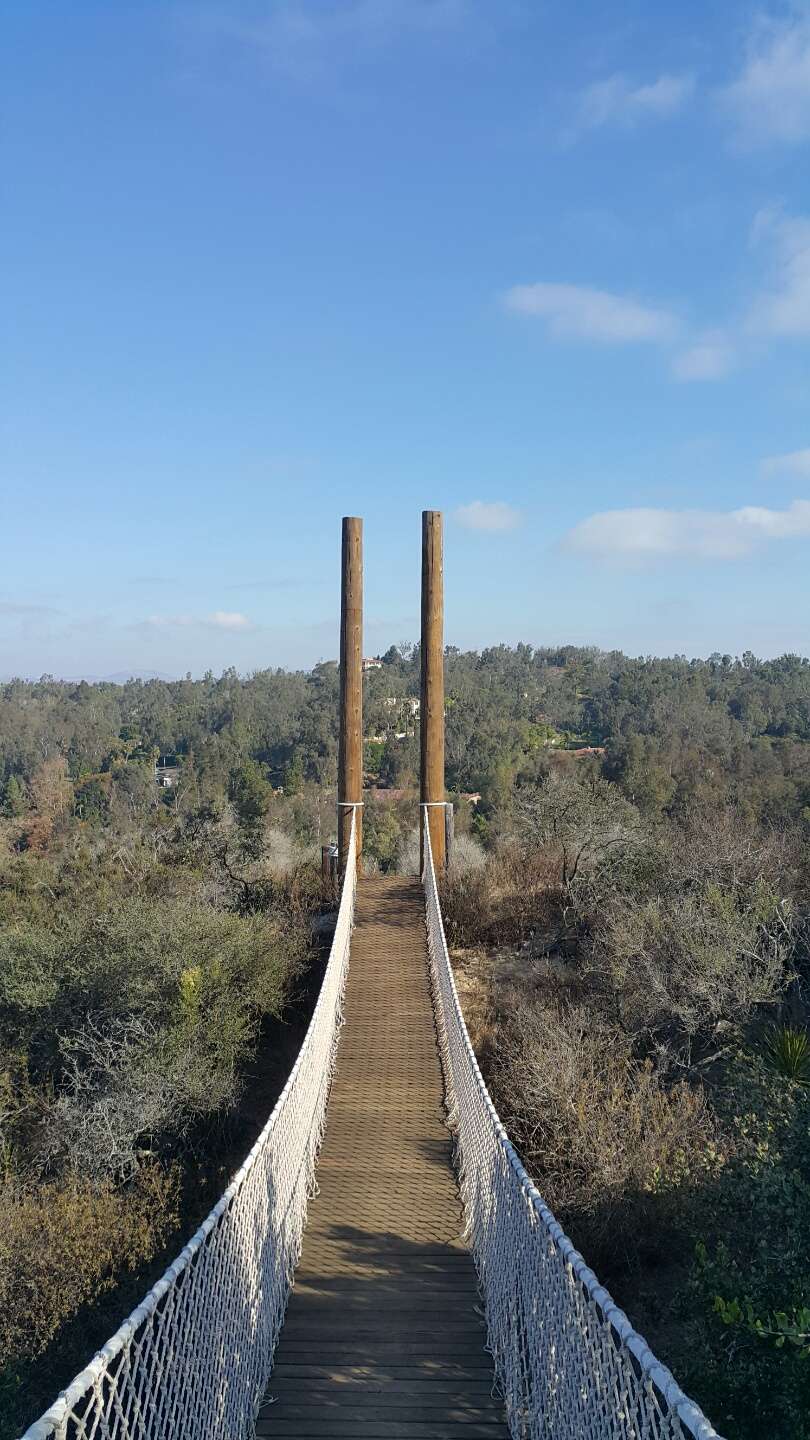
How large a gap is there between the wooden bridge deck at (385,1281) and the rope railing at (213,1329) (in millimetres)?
137

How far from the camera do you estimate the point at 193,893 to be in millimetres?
9719

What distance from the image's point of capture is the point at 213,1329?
2.74 metres

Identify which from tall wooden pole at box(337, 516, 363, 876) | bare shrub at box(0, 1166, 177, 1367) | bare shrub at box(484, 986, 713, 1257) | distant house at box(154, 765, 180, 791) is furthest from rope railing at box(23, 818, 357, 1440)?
distant house at box(154, 765, 180, 791)

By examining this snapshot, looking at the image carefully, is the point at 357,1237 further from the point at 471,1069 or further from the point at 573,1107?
the point at 573,1107

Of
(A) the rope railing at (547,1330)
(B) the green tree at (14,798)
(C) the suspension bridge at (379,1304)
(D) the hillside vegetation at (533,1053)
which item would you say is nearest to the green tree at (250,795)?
(B) the green tree at (14,798)

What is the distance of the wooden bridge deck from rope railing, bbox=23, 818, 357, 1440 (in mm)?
137

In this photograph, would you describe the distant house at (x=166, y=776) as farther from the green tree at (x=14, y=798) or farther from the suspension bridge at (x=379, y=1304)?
the suspension bridge at (x=379, y=1304)

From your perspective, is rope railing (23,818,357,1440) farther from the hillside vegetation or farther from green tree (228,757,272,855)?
green tree (228,757,272,855)

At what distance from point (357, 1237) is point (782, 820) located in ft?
44.2

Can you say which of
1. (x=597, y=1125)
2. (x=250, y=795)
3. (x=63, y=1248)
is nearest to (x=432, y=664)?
(x=597, y=1125)

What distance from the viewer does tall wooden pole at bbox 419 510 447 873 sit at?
10.3 metres

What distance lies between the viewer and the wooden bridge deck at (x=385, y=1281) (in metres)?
3.01

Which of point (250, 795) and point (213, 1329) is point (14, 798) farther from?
point (213, 1329)

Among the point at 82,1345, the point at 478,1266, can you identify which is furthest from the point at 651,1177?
the point at 82,1345
